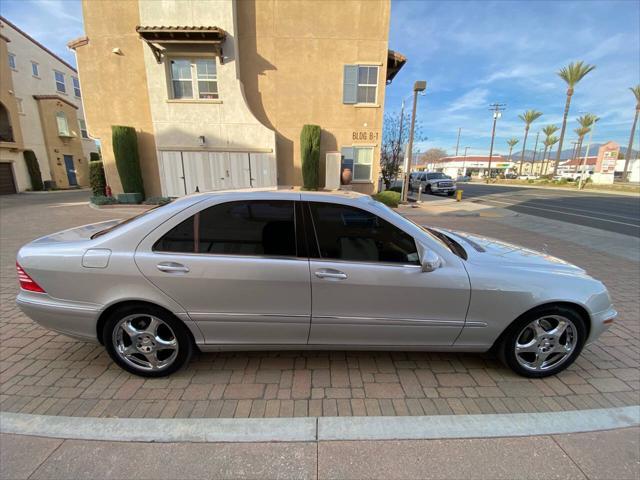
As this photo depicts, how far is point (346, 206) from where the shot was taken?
244 cm

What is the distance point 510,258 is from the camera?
8.57 feet

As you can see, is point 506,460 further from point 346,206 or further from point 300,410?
point 346,206

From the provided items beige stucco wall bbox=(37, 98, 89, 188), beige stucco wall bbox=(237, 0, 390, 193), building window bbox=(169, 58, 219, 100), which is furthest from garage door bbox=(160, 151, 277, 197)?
beige stucco wall bbox=(37, 98, 89, 188)

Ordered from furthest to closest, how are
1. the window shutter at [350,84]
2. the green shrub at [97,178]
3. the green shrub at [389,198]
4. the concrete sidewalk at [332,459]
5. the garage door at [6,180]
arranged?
the garage door at [6,180]
the green shrub at [97,178]
the green shrub at [389,198]
the window shutter at [350,84]
the concrete sidewalk at [332,459]

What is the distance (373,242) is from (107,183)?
15.3 meters

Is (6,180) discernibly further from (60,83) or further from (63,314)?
(63,314)

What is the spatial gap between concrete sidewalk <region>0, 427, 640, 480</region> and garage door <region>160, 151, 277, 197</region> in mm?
11810

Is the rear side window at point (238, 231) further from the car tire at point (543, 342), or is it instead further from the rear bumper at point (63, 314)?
the car tire at point (543, 342)

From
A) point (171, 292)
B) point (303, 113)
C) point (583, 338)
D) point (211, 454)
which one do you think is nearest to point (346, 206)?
point (171, 292)

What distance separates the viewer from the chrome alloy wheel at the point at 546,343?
8.18ft

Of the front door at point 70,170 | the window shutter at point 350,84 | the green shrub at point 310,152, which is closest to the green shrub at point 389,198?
the green shrub at point 310,152

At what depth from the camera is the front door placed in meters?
24.4

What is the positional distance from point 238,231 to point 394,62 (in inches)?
588

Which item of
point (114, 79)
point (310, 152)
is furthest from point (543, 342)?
point (114, 79)
